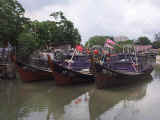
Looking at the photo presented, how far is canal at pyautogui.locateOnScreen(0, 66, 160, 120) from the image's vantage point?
256 inches

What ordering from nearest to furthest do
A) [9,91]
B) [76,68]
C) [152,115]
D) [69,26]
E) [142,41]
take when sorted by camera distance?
[152,115]
[9,91]
[76,68]
[69,26]
[142,41]

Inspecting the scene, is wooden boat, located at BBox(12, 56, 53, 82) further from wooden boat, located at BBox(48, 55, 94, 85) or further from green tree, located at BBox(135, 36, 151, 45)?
green tree, located at BBox(135, 36, 151, 45)

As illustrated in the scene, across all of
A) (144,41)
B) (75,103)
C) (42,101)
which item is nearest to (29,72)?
(42,101)

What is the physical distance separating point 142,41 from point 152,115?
198 ft

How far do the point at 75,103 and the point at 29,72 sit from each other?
5.11 m

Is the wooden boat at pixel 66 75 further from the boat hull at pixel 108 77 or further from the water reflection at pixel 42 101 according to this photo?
the boat hull at pixel 108 77

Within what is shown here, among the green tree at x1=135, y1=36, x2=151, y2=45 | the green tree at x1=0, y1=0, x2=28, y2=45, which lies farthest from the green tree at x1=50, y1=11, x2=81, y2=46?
the green tree at x1=135, y1=36, x2=151, y2=45

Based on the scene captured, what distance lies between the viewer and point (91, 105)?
770cm

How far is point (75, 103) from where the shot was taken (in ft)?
26.3

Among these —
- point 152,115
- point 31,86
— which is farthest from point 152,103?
point 31,86

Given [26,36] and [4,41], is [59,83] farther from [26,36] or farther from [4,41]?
[4,41]

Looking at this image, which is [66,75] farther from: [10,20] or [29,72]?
[10,20]

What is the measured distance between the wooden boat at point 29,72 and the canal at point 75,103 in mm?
969

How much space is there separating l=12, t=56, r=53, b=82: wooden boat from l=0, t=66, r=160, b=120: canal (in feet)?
3.18
